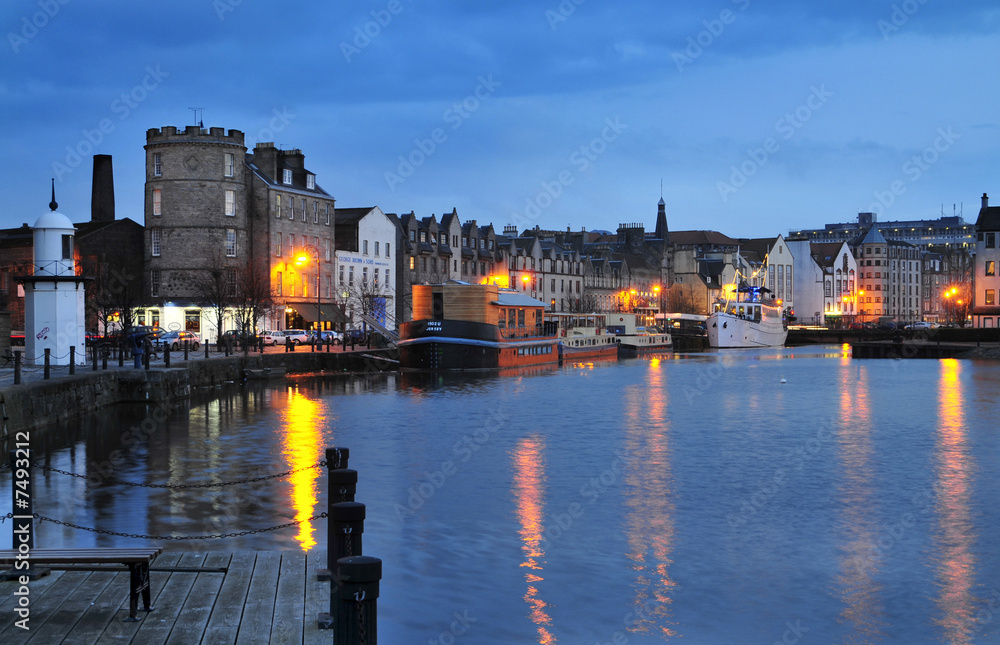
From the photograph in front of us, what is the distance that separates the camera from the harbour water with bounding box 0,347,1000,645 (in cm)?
1315

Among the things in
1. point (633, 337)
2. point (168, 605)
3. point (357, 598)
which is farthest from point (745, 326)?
point (357, 598)

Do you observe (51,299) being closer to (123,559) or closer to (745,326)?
(123,559)

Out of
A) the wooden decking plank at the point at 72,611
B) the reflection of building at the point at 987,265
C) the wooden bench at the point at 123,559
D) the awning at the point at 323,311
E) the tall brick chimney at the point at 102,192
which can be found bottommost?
the wooden decking plank at the point at 72,611

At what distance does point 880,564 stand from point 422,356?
152 ft

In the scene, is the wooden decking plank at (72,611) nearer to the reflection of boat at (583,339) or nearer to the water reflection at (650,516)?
the water reflection at (650,516)

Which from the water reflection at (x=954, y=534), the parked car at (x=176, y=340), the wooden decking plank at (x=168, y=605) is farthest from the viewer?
the parked car at (x=176, y=340)

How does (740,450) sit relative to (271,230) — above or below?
below

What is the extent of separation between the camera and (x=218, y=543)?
15898 mm

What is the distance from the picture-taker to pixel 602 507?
1975 cm

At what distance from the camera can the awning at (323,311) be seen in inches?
3120

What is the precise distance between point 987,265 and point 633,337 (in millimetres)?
32258

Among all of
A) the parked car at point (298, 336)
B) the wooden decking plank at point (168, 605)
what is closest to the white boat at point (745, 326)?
the parked car at point (298, 336)

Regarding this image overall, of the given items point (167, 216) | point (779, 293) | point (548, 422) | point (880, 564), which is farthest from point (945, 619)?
point (779, 293)

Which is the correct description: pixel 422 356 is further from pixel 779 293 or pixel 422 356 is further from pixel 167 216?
pixel 779 293
